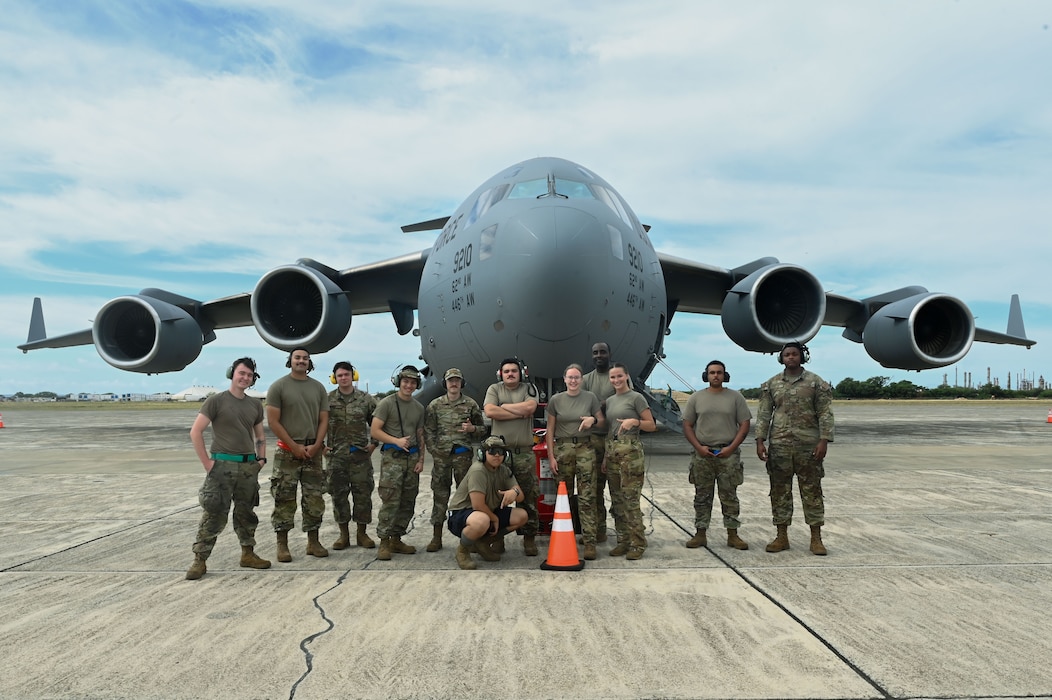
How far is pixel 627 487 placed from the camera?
490cm

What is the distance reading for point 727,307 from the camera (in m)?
11.8

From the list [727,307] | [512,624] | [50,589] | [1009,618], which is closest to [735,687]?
[512,624]

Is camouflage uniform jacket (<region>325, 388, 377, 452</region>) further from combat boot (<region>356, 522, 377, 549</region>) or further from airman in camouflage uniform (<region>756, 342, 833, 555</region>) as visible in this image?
airman in camouflage uniform (<region>756, 342, 833, 555</region>)

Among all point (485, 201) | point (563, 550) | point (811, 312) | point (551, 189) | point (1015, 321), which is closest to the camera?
point (563, 550)

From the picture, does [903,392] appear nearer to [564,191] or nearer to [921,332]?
[921,332]

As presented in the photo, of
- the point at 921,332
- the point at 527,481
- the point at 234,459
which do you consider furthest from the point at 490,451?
the point at 921,332

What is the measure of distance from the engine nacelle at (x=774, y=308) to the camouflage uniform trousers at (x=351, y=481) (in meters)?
7.82

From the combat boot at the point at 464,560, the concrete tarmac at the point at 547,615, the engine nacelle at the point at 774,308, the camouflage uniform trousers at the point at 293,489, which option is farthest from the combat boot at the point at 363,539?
the engine nacelle at the point at 774,308

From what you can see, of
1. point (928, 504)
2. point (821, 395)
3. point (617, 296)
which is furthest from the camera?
point (617, 296)

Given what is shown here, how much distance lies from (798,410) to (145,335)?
13.0m

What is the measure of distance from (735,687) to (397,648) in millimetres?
1439

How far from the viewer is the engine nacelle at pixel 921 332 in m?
12.5

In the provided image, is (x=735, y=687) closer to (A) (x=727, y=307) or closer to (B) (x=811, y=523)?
(B) (x=811, y=523)

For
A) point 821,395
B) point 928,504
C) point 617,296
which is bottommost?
point 928,504
